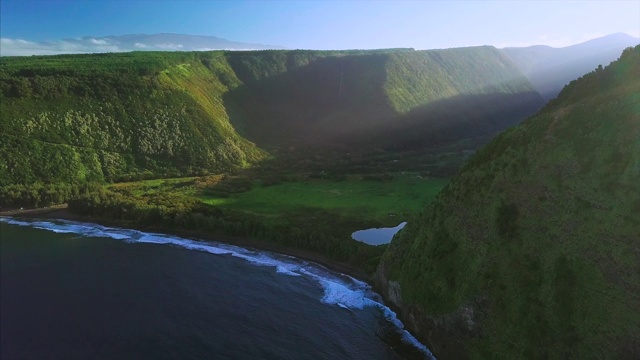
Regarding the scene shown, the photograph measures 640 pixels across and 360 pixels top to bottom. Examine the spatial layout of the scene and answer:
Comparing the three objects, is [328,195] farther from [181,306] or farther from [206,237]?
[181,306]

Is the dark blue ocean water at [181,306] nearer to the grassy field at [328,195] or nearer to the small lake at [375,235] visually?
the small lake at [375,235]

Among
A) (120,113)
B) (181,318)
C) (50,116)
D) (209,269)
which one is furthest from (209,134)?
(181,318)

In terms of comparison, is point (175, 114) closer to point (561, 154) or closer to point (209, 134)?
point (209, 134)

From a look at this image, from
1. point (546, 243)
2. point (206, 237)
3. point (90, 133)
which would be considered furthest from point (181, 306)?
point (90, 133)

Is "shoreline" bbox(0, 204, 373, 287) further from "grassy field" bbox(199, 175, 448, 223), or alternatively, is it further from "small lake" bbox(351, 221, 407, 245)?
"grassy field" bbox(199, 175, 448, 223)

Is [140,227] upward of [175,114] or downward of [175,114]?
downward

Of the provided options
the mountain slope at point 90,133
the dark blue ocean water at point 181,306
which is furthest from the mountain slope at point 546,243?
the mountain slope at point 90,133

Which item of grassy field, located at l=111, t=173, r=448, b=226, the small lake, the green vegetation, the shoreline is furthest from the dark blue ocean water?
grassy field, located at l=111, t=173, r=448, b=226
